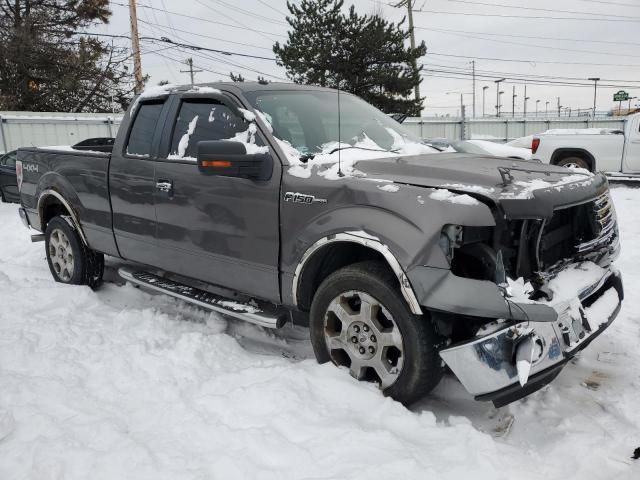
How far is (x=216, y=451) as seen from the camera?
2.37 m

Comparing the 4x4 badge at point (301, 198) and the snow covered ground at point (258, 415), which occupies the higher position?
the 4x4 badge at point (301, 198)

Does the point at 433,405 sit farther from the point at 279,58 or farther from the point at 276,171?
the point at 279,58

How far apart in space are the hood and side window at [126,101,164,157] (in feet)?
6.35

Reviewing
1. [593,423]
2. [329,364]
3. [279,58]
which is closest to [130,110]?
[329,364]

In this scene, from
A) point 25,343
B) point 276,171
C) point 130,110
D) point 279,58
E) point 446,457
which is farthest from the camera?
point 279,58

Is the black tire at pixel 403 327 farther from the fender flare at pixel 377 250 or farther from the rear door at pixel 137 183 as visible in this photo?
the rear door at pixel 137 183

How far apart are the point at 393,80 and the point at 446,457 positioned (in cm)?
2416

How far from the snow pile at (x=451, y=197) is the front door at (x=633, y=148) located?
1128cm

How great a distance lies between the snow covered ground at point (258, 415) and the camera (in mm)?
2295

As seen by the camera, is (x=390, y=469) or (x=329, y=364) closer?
(x=390, y=469)

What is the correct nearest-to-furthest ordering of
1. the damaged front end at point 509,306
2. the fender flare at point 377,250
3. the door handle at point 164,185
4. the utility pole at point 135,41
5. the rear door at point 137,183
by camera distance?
1. the damaged front end at point 509,306
2. the fender flare at point 377,250
3. the door handle at point 164,185
4. the rear door at point 137,183
5. the utility pole at point 135,41

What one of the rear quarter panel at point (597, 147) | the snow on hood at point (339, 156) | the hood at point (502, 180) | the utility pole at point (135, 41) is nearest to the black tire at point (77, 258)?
the snow on hood at point (339, 156)

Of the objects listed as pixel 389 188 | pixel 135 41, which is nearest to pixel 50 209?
pixel 389 188

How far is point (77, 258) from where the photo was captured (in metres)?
4.93
